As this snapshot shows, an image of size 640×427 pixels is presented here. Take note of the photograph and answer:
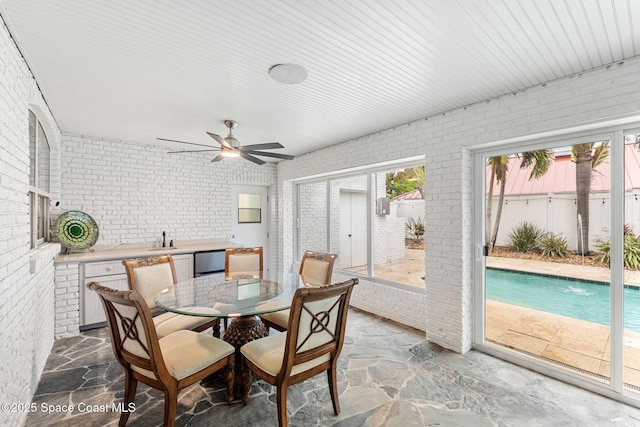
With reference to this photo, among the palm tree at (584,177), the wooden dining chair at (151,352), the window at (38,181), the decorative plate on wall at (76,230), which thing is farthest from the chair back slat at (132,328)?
the palm tree at (584,177)

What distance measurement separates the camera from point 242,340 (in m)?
2.40

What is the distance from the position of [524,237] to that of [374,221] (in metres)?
1.89

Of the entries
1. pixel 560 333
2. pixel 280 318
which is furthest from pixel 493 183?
pixel 280 318

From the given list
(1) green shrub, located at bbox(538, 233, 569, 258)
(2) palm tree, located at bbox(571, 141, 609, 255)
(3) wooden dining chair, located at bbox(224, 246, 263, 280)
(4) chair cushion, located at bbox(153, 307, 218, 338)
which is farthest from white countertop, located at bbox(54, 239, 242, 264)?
(2) palm tree, located at bbox(571, 141, 609, 255)

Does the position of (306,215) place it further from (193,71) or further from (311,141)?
(193,71)

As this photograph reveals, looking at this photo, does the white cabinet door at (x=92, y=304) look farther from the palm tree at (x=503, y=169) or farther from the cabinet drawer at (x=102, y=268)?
the palm tree at (x=503, y=169)

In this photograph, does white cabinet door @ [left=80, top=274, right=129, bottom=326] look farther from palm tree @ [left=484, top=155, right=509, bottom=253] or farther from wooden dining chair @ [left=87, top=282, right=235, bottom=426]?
palm tree @ [left=484, top=155, right=509, bottom=253]

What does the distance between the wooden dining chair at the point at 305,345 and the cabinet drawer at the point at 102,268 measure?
102 inches

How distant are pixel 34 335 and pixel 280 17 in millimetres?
2999

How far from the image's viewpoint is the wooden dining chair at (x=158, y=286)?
2.46 meters

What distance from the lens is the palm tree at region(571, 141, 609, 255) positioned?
238cm

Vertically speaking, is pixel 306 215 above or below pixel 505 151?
below

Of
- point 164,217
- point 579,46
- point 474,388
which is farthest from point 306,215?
point 579,46

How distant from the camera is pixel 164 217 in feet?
15.1
